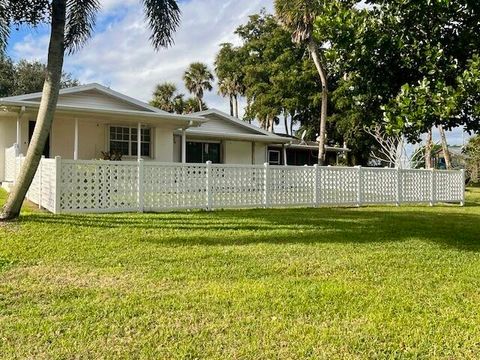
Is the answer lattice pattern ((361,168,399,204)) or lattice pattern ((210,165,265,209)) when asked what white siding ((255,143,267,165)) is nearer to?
lattice pattern ((361,168,399,204))

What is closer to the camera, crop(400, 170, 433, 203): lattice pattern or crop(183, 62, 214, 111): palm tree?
crop(400, 170, 433, 203): lattice pattern

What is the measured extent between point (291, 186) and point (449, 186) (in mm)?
7599

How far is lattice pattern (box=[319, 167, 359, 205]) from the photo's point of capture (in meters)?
13.7

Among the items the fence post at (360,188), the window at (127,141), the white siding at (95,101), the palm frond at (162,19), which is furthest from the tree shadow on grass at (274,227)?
the window at (127,141)

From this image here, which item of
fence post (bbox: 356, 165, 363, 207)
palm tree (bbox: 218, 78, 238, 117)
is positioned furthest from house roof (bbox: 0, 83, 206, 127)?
palm tree (bbox: 218, 78, 238, 117)

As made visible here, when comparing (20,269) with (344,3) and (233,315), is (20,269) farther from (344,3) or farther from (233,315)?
(344,3)

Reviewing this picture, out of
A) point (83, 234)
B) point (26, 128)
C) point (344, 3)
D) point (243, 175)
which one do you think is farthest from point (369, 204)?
point (26, 128)

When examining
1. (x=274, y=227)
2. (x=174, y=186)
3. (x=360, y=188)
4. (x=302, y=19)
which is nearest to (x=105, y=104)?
(x=174, y=186)

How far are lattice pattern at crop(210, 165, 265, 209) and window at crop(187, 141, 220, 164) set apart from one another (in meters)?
11.1

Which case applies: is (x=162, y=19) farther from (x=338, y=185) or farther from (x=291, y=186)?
(x=338, y=185)

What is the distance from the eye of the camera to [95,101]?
17.5m

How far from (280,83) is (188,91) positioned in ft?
46.9

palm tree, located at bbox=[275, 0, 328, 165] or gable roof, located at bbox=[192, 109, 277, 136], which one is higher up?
palm tree, located at bbox=[275, 0, 328, 165]

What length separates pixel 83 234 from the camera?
7.73 m
